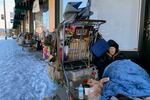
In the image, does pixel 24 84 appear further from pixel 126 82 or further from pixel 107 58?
pixel 126 82

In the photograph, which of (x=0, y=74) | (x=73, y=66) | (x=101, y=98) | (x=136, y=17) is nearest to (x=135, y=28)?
(x=136, y=17)

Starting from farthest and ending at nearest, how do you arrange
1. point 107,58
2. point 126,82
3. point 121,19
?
point 121,19 < point 107,58 < point 126,82

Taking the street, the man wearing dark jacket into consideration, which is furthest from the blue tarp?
the street

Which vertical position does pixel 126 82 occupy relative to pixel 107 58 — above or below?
below

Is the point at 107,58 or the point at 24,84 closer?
the point at 107,58

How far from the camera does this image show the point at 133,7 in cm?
433

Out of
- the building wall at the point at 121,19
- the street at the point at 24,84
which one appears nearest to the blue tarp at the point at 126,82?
the street at the point at 24,84

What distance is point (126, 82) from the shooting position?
8.87 feet

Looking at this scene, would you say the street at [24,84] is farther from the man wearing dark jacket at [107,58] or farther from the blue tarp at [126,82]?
the blue tarp at [126,82]

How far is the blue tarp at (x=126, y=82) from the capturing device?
8.41 ft

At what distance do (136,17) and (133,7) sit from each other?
0.18 metres

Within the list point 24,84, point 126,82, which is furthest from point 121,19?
point 24,84

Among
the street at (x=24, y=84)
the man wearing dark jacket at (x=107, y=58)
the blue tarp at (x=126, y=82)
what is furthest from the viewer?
the street at (x=24, y=84)

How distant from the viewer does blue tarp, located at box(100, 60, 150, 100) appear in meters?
2.56
